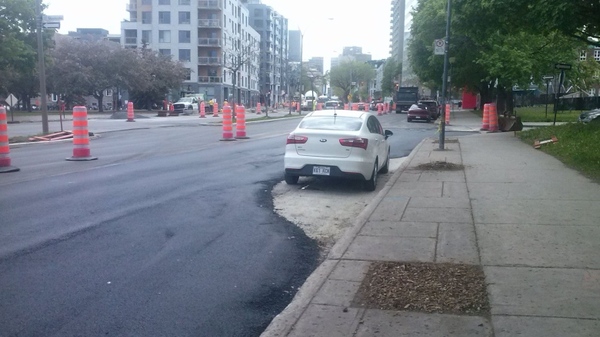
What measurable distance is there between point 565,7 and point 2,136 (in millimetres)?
14838

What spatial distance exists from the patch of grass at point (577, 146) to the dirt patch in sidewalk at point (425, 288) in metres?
7.32

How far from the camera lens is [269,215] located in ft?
32.7

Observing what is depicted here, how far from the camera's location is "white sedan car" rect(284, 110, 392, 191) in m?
12.2

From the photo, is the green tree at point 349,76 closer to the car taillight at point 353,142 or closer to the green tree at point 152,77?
the green tree at point 152,77

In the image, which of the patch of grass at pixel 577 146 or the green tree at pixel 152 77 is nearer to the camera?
the patch of grass at pixel 577 146

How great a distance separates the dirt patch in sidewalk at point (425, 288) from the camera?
218 inches

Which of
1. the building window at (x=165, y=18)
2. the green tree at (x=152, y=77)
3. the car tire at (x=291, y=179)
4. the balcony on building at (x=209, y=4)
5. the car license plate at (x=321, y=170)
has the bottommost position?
the car tire at (x=291, y=179)

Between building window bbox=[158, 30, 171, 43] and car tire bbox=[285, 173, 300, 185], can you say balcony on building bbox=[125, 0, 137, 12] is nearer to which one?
building window bbox=[158, 30, 171, 43]

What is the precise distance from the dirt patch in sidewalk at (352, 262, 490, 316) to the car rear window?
5989mm

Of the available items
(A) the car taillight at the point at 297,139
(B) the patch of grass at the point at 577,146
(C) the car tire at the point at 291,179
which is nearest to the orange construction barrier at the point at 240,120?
(B) the patch of grass at the point at 577,146

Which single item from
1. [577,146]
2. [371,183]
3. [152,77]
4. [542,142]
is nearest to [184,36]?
[152,77]

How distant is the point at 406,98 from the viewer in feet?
223

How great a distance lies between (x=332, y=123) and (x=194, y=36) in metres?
76.5

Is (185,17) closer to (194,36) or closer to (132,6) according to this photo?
(194,36)
